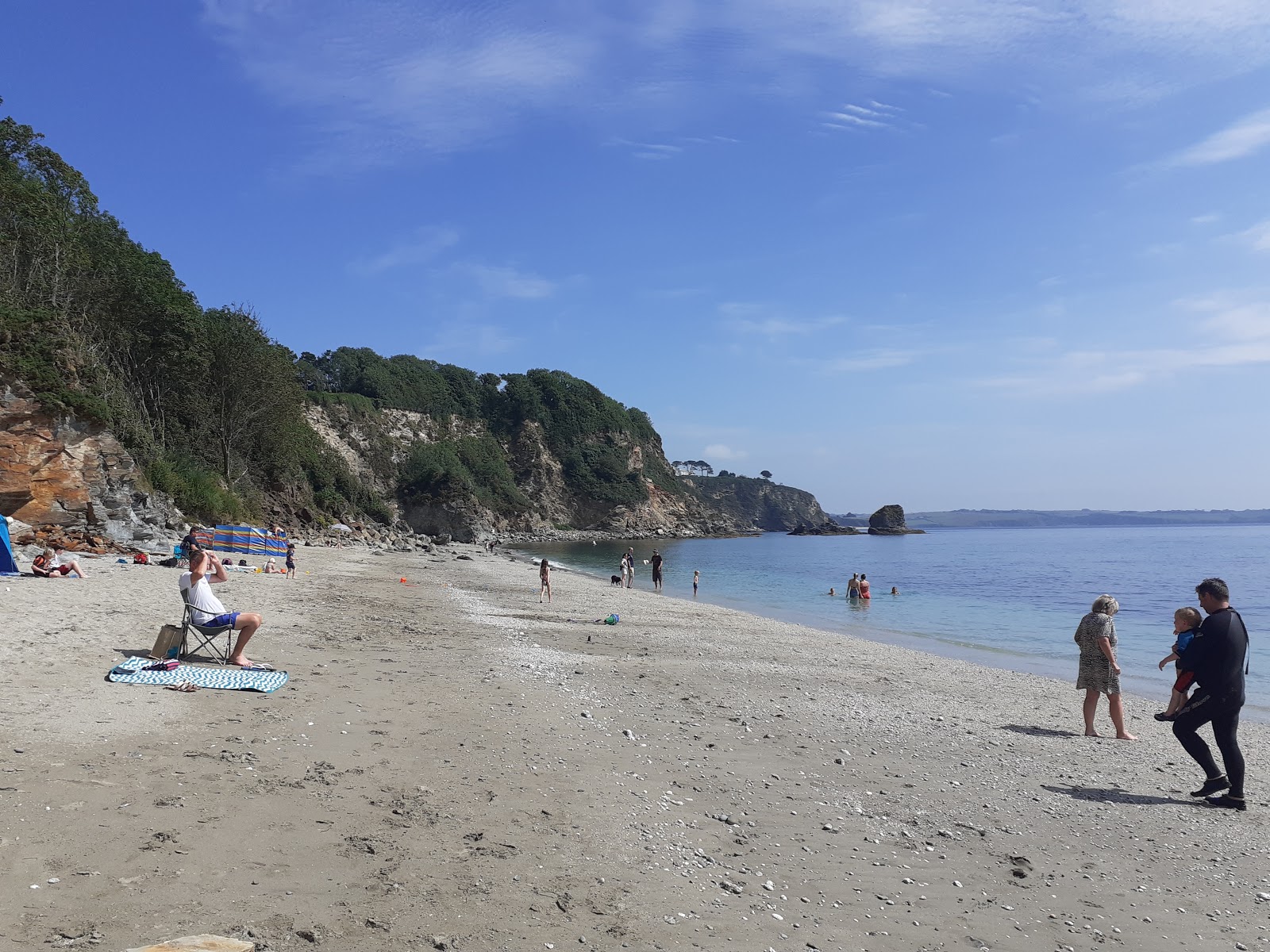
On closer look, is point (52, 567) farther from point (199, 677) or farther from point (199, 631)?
point (199, 677)

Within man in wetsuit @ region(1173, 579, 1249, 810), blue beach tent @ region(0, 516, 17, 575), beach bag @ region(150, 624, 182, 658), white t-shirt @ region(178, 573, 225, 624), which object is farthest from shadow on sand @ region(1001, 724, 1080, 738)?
blue beach tent @ region(0, 516, 17, 575)

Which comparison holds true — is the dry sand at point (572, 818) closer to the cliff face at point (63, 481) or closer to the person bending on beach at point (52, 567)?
the person bending on beach at point (52, 567)

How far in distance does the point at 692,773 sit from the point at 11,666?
6611 millimetres

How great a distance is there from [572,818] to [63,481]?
78.7 ft

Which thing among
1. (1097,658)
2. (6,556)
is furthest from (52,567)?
(1097,658)

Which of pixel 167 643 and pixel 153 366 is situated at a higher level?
pixel 153 366

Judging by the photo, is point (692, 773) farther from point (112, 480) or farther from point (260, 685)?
point (112, 480)

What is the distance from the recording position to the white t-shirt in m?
8.76

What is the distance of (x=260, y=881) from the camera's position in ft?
13.4

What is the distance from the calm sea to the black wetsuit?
732 cm

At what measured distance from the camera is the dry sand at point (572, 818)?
4004 millimetres

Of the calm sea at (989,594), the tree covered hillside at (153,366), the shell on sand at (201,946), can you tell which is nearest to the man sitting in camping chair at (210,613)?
the shell on sand at (201,946)

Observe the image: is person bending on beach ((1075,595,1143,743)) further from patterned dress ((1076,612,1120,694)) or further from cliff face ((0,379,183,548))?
cliff face ((0,379,183,548))

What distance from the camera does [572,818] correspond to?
545cm
